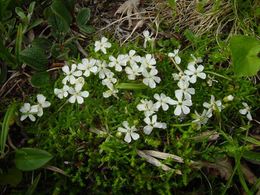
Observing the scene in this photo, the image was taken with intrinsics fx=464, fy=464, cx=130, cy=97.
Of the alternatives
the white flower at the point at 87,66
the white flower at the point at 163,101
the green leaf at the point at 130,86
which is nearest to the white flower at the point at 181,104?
the white flower at the point at 163,101

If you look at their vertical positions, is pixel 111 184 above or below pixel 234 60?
below

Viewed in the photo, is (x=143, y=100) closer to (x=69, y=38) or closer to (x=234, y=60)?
(x=234, y=60)

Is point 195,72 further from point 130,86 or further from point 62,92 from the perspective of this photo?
point 62,92

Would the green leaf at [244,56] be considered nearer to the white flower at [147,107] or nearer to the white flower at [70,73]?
the white flower at [147,107]

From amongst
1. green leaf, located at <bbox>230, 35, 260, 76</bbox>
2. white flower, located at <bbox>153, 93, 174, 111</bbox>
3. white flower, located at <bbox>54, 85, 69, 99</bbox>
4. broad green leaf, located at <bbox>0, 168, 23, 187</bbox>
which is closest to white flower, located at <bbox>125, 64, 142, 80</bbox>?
white flower, located at <bbox>153, 93, 174, 111</bbox>

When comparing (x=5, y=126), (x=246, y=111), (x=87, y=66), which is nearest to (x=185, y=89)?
(x=246, y=111)

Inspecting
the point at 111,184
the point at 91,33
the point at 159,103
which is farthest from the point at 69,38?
the point at 111,184

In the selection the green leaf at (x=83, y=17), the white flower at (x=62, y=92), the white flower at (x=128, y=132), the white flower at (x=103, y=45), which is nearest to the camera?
the white flower at (x=128, y=132)
